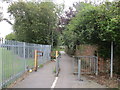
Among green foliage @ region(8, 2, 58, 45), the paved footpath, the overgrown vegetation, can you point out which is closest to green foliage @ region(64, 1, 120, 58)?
the overgrown vegetation

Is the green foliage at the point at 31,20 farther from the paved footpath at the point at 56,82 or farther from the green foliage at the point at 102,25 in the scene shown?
the paved footpath at the point at 56,82

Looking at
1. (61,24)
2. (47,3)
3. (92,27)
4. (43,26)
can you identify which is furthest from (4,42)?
(61,24)

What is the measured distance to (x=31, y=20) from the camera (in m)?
25.4

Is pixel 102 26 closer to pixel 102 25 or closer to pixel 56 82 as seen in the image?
pixel 102 25

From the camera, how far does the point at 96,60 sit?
37.0 feet

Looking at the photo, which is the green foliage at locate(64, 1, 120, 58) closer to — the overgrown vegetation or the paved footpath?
the overgrown vegetation

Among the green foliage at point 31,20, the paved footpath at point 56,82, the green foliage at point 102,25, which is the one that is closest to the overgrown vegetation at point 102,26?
the green foliage at point 102,25

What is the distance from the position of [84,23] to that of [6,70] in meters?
5.56

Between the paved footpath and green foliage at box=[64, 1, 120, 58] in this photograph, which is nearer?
the paved footpath

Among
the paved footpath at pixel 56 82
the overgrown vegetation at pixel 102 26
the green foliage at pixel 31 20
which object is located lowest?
the paved footpath at pixel 56 82

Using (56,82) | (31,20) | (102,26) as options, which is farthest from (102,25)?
(31,20)

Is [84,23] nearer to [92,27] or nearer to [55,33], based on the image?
[92,27]

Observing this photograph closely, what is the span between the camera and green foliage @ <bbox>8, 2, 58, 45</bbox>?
25172 millimetres

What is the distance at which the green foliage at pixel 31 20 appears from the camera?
82.6 ft
